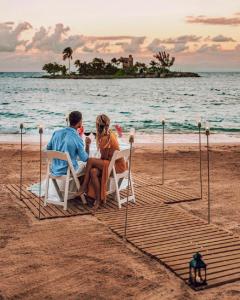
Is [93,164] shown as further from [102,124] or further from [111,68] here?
[111,68]

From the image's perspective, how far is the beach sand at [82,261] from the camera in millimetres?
4828

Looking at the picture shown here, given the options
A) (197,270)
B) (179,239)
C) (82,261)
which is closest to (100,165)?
(179,239)

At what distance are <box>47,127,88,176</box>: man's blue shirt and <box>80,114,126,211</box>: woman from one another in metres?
0.21

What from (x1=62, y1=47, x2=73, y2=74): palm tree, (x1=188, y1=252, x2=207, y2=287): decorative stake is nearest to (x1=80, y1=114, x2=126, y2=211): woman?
(x1=188, y1=252, x2=207, y2=287): decorative stake

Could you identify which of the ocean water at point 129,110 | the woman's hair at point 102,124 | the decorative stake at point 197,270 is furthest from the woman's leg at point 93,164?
the ocean water at point 129,110

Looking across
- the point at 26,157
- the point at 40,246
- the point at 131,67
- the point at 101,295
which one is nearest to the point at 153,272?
the point at 101,295

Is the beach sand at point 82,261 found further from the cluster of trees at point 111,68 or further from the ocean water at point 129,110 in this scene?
the cluster of trees at point 111,68

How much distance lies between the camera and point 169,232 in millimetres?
6629

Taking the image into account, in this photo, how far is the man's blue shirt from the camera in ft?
25.1

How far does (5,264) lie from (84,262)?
87cm

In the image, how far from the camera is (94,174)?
305 inches

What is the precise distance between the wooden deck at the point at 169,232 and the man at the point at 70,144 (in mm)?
665

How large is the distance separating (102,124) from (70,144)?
580mm

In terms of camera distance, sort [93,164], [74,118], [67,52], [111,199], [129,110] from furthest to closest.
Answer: [67,52]
[129,110]
[111,199]
[93,164]
[74,118]
